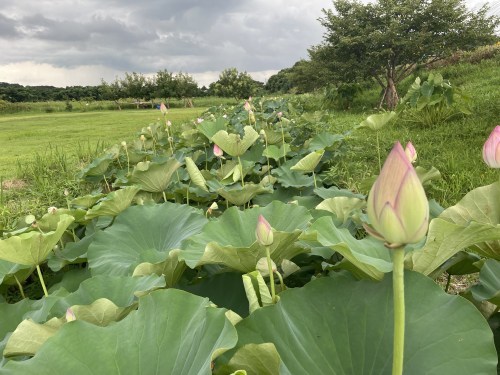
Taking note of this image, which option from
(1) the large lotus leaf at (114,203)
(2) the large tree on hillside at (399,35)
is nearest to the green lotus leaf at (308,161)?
(1) the large lotus leaf at (114,203)

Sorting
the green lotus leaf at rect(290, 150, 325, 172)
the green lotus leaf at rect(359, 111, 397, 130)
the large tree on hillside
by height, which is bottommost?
the green lotus leaf at rect(290, 150, 325, 172)

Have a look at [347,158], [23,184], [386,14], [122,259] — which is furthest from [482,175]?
[386,14]

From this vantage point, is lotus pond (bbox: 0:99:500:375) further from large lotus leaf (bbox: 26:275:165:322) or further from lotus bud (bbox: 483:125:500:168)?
lotus bud (bbox: 483:125:500:168)

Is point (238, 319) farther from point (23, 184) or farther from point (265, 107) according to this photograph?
point (265, 107)

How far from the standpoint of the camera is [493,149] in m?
0.78

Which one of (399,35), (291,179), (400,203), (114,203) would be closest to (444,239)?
(400,203)

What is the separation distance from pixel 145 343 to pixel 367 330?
338 millimetres

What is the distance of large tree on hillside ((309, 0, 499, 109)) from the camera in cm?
876

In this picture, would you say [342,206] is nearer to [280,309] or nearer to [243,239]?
[243,239]

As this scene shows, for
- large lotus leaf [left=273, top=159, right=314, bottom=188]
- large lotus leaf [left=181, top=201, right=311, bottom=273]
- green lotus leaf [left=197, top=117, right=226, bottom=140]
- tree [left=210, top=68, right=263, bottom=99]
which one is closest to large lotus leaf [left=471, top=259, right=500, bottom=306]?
large lotus leaf [left=181, top=201, right=311, bottom=273]

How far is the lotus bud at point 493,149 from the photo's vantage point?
767 mm

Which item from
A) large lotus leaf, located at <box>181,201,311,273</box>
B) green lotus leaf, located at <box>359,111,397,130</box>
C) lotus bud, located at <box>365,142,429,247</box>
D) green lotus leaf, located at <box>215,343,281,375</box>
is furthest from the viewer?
green lotus leaf, located at <box>359,111,397,130</box>

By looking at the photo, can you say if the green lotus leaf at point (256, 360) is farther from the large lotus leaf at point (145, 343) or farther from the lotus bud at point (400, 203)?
the lotus bud at point (400, 203)

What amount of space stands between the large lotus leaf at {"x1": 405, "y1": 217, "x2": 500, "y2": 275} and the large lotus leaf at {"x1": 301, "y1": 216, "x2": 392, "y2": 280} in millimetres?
56
